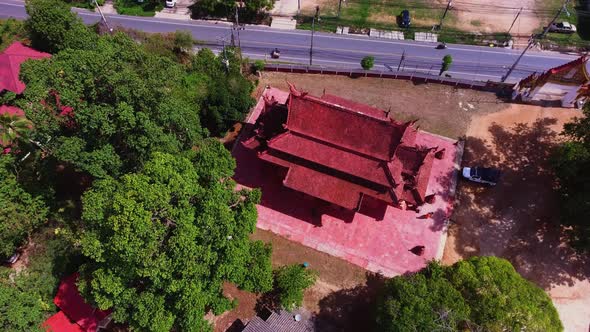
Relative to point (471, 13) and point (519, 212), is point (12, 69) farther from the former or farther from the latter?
point (471, 13)

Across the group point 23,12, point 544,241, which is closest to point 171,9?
point 23,12

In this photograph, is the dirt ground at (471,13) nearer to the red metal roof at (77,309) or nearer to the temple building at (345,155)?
the temple building at (345,155)

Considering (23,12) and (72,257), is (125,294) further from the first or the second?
(23,12)

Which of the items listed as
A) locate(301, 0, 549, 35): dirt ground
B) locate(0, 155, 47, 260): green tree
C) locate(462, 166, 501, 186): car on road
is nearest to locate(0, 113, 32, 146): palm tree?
locate(0, 155, 47, 260): green tree

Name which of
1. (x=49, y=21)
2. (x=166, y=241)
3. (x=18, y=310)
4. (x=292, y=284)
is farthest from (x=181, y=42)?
(x=18, y=310)

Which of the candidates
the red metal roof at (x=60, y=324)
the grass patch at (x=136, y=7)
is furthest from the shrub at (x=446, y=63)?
the red metal roof at (x=60, y=324)

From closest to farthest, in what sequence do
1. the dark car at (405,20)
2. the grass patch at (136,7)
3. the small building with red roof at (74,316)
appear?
the small building with red roof at (74,316), the dark car at (405,20), the grass patch at (136,7)

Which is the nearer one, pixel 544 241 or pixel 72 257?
pixel 72 257

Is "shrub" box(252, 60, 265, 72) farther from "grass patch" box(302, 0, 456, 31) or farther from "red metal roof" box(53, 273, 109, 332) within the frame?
"red metal roof" box(53, 273, 109, 332)
